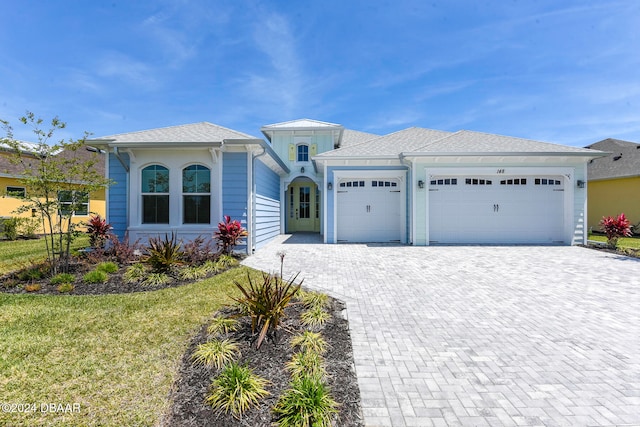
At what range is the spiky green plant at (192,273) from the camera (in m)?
5.81

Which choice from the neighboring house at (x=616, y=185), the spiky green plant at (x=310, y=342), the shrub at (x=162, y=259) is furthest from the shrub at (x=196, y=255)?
the neighboring house at (x=616, y=185)

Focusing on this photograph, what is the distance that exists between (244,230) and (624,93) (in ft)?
48.9

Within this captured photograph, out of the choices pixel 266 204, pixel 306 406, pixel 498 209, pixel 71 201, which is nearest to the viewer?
pixel 306 406

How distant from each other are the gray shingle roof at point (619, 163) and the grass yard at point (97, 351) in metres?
19.1

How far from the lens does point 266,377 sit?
8.30 feet

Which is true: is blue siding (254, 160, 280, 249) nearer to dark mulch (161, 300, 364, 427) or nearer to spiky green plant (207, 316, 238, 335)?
spiky green plant (207, 316, 238, 335)

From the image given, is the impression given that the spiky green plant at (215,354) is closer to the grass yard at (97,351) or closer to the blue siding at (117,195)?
the grass yard at (97,351)

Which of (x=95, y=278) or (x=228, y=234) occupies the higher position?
(x=228, y=234)

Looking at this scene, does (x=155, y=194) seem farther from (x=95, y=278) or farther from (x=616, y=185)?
(x=616, y=185)

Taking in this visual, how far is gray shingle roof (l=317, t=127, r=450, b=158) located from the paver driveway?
16.8 feet

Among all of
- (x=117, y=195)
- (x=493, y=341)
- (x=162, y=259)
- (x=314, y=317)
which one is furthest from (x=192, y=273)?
(x=493, y=341)

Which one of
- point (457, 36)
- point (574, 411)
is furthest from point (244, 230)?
point (457, 36)

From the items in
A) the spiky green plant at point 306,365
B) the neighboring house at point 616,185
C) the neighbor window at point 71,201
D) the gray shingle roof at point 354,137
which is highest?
the gray shingle roof at point 354,137

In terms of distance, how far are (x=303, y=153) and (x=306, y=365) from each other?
13.2 metres
